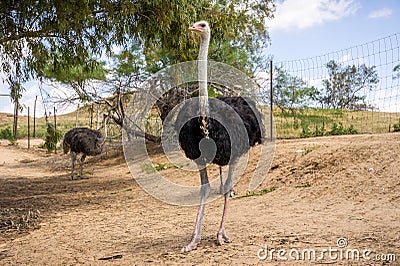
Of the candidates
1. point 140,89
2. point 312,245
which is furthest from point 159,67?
point 312,245

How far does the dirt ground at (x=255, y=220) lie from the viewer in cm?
416

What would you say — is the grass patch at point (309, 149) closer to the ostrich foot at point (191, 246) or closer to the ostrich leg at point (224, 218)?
the ostrich leg at point (224, 218)

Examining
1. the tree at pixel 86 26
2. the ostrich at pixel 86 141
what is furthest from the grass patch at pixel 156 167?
the tree at pixel 86 26

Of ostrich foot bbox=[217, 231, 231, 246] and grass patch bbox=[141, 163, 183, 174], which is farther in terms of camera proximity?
grass patch bbox=[141, 163, 183, 174]

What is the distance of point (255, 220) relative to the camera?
5.46 m

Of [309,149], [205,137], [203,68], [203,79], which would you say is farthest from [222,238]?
[309,149]

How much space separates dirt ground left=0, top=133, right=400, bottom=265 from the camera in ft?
13.7

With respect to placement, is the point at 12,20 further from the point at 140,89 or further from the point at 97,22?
the point at 140,89

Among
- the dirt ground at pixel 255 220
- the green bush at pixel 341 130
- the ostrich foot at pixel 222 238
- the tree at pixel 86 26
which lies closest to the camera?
the dirt ground at pixel 255 220

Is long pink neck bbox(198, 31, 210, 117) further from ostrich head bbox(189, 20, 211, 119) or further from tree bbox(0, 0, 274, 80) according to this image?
tree bbox(0, 0, 274, 80)

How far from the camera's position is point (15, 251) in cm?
517

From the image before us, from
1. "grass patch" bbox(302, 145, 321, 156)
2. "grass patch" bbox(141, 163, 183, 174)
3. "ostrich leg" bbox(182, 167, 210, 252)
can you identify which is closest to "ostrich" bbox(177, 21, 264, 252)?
"ostrich leg" bbox(182, 167, 210, 252)

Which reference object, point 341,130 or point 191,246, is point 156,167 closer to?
point 341,130

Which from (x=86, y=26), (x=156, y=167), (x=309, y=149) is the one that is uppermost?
(x=86, y=26)
